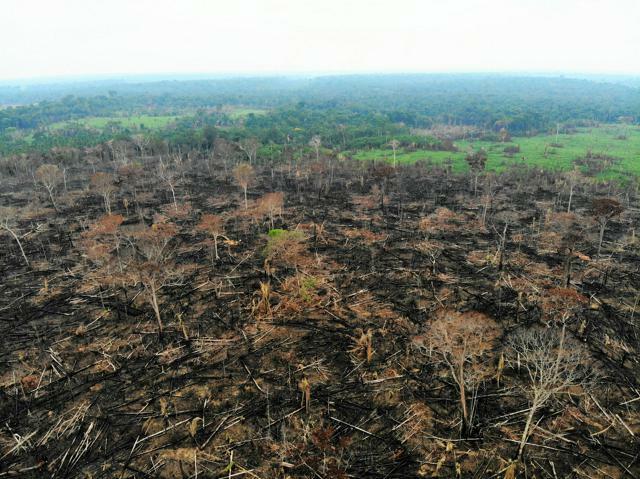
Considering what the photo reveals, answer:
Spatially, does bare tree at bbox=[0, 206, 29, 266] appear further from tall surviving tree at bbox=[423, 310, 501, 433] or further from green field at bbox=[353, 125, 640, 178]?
green field at bbox=[353, 125, 640, 178]

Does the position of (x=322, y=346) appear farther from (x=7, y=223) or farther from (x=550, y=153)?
(x=550, y=153)

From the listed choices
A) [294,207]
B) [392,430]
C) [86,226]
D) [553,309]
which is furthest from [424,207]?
[86,226]

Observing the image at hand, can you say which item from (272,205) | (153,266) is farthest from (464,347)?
(272,205)

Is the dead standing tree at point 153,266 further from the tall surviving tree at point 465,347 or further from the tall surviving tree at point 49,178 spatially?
the tall surviving tree at point 49,178

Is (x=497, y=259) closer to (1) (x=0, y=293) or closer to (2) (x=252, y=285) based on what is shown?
(2) (x=252, y=285)

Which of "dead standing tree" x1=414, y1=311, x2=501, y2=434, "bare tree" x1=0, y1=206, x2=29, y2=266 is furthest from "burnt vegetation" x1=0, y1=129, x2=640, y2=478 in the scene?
"bare tree" x1=0, y1=206, x2=29, y2=266

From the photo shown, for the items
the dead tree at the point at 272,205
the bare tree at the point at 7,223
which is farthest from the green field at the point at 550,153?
the bare tree at the point at 7,223
